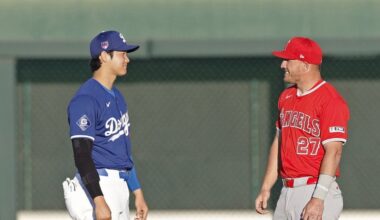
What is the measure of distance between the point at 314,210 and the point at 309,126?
0.52 m

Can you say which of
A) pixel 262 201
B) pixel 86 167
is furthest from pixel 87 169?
pixel 262 201

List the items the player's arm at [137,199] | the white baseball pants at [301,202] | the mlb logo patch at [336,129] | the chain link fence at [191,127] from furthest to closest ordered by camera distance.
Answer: the chain link fence at [191,127] → the player's arm at [137,199] → the white baseball pants at [301,202] → the mlb logo patch at [336,129]

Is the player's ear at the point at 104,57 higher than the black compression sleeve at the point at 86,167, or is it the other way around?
the player's ear at the point at 104,57

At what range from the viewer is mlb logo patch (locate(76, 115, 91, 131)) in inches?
220

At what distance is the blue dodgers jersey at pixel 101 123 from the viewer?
5.61m

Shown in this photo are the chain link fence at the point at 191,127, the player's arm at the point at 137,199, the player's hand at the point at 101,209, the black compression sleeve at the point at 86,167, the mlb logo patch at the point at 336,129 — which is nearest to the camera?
the player's hand at the point at 101,209

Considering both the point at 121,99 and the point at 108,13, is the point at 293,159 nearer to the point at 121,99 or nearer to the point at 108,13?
the point at 121,99

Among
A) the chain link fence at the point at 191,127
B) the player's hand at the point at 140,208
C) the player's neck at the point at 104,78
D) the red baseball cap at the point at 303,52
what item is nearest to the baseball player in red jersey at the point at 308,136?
the red baseball cap at the point at 303,52

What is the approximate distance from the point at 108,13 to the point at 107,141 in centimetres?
591

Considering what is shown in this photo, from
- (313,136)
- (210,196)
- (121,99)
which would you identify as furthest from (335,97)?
(210,196)

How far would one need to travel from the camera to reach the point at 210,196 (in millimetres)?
12914

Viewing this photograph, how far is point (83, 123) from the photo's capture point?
18.3ft

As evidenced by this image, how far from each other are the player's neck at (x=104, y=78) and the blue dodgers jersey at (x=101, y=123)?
4cm

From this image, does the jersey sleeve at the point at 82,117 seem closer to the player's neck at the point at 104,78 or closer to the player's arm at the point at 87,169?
the player's arm at the point at 87,169
